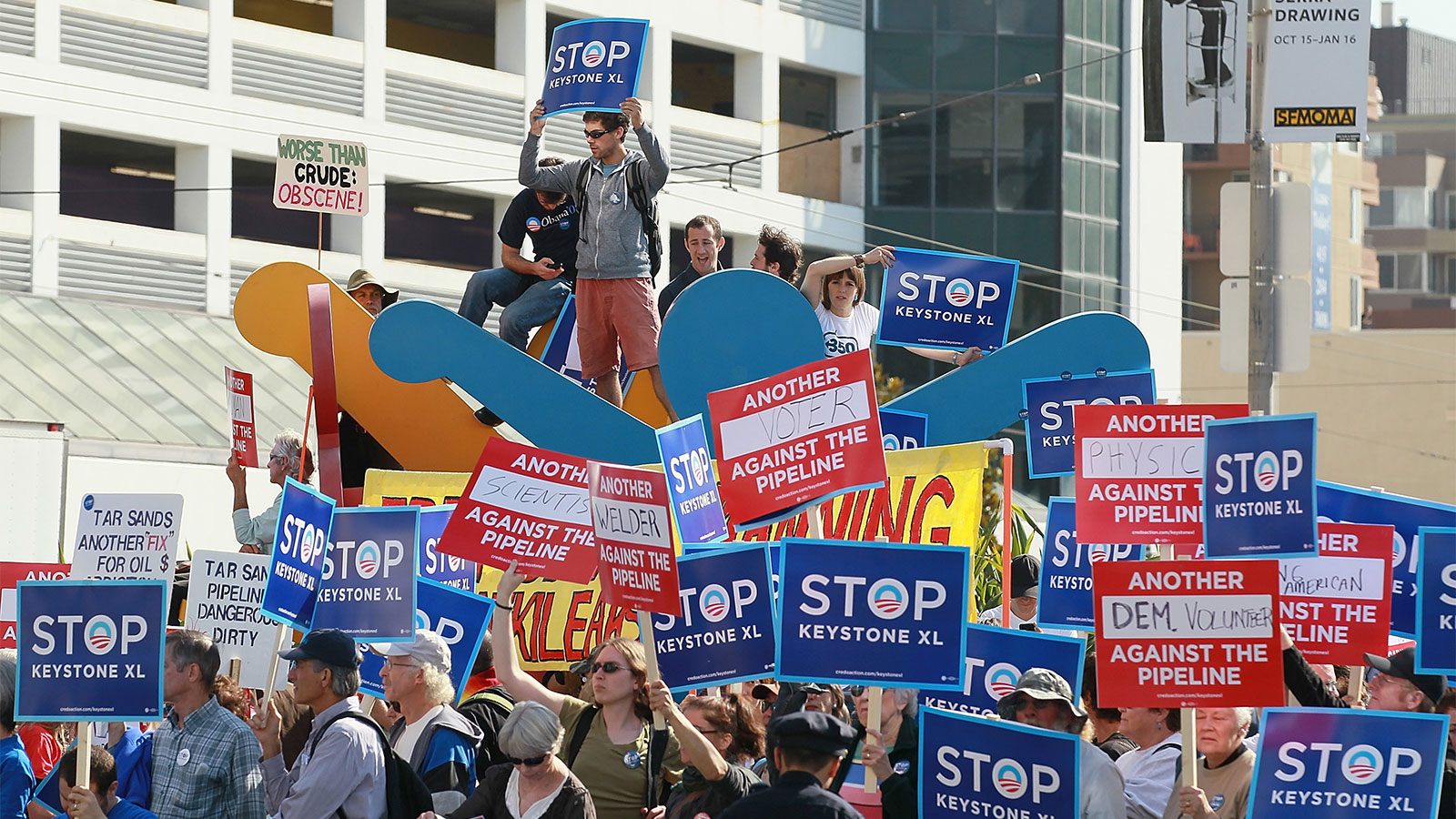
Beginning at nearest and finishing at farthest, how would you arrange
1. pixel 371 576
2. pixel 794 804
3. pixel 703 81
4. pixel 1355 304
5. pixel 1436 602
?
pixel 794 804, pixel 1436 602, pixel 371 576, pixel 703 81, pixel 1355 304

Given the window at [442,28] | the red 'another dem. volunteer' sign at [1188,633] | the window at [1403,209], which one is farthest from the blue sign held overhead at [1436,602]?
the window at [1403,209]

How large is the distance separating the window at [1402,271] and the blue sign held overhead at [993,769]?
279ft

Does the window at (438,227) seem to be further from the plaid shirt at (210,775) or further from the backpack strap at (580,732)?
the plaid shirt at (210,775)

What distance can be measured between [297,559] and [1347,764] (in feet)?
14.7

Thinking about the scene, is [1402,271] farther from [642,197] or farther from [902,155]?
[642,197]

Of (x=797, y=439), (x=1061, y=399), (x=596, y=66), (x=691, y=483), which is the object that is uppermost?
(x=596, y=66)

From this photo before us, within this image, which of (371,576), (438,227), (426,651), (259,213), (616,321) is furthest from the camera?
(438,227)

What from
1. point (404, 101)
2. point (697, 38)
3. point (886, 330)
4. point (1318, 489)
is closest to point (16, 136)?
point (404, 101)

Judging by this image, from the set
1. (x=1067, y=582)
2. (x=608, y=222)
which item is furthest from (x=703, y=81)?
(x=1067, y=582)

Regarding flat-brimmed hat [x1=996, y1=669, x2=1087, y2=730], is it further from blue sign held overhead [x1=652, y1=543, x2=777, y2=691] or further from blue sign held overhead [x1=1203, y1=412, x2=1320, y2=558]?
blue sign held overhead [x1=1203, y1=412, x2=1320, y2=558]

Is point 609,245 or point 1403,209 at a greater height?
point 1403,209

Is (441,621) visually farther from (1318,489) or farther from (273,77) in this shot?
(273,77)

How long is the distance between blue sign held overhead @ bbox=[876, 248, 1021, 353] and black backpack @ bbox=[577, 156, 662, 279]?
1.32 m

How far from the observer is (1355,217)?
2926 inches
